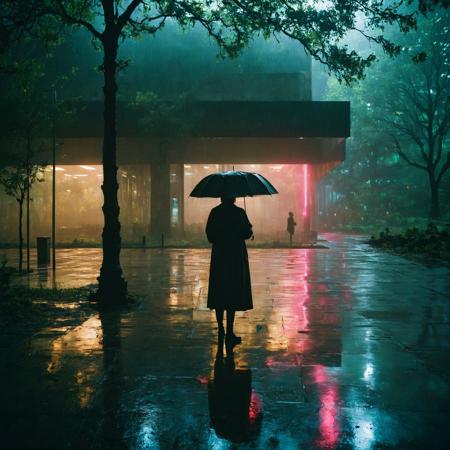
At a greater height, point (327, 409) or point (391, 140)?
point (391, 140)

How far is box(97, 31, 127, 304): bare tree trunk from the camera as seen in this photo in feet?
31.5

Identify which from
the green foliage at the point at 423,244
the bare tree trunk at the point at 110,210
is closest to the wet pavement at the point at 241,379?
the bare tree trunk at the point at 110,210

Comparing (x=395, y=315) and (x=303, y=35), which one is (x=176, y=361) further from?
(x=303, y=35)

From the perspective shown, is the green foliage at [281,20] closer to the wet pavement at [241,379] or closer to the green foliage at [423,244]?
the wet pavement at [241,379]

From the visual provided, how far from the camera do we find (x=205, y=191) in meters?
6.91

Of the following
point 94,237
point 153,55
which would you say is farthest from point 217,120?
point 94,237

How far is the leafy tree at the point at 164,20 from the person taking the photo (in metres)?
9.80

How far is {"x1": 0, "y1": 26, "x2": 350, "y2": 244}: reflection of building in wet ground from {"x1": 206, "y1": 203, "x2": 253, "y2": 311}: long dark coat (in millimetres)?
25176

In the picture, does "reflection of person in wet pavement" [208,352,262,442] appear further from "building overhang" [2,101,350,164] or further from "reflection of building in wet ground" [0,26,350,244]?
"reflection of building in wet ground" [0,26,350,244]

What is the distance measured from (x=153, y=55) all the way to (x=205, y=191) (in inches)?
1183

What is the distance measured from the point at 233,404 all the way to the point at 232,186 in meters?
3.07

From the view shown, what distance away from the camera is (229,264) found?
21.8 feet

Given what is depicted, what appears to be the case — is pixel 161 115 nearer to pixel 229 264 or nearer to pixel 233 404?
pixel 229 264

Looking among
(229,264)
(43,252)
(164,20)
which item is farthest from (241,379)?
(43,252)
